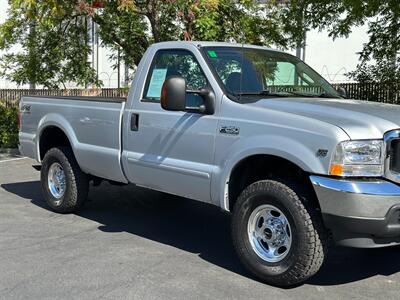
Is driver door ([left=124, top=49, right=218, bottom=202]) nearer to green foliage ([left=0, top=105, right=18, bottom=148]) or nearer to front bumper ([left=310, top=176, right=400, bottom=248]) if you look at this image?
front bumper ([left=310, top=176, right=400, bottom=248])

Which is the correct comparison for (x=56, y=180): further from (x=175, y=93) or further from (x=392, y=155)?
(x=392, y=155)

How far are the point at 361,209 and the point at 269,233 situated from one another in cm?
92

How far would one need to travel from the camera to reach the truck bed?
20.7ft

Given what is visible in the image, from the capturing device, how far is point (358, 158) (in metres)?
4.20

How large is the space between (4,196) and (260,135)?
5.21 meters

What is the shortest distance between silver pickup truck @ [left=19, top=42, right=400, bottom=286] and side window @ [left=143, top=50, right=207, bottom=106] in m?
0.01

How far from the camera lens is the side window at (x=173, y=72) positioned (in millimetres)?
5518

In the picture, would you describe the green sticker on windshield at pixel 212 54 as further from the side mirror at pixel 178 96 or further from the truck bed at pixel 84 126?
the truck bed at pixel 84 126

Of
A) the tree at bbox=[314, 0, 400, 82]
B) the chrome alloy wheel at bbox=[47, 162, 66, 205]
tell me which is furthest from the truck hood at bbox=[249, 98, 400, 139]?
the tree at bbox=[314, 0, 400, 82]

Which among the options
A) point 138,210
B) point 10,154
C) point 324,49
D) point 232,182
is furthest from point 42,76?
point 324,49

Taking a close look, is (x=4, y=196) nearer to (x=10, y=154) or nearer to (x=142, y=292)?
(x=142, y=292)

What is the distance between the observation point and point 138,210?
25.4 feet

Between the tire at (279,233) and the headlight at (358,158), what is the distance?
0.48 metres

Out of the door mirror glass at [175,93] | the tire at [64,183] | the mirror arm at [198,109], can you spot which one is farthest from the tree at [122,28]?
the door mirror glass at [175,93]
